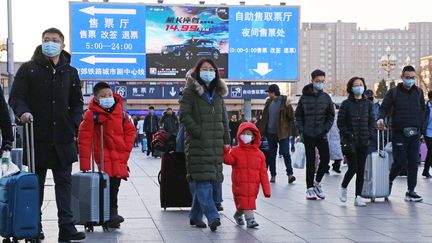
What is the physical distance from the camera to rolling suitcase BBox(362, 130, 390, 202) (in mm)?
10328

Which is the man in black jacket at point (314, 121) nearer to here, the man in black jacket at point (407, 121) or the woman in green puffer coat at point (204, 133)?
the man in black jacket at point (407, 121)

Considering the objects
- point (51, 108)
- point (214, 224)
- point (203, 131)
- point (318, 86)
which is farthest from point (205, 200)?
point (318, 86)

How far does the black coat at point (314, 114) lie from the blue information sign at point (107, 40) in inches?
892

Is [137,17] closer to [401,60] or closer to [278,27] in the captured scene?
[278,27]

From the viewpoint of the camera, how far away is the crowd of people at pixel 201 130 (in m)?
6.75

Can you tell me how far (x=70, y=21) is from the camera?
32281 mm

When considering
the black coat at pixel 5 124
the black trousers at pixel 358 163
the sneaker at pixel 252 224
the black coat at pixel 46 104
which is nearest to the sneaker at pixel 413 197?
the black trousers at pixel 358 163

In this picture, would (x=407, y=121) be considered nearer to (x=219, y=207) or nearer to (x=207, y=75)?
(x=219, y=207)

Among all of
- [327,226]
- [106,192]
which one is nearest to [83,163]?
[106,192]

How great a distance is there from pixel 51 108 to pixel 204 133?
5.20 feet

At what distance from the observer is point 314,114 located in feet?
34.7

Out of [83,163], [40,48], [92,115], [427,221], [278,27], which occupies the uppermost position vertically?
[278,27]

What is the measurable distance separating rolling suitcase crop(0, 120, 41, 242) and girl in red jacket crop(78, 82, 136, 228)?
1340 millimetres

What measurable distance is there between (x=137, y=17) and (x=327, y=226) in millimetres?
25863
